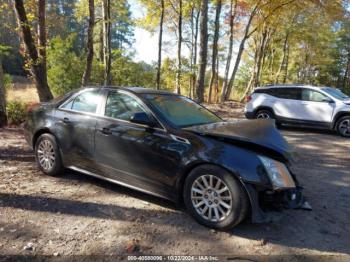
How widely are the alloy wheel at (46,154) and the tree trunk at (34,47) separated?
465 cm

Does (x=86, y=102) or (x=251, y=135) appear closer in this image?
(x=251, y=135)

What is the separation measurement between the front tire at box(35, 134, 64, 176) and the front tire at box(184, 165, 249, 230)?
2450 mm

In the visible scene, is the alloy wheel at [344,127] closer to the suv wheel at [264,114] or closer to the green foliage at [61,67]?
the suv wheel at [264,114]

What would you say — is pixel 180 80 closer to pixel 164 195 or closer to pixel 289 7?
pixel 289 7

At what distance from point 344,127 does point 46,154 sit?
9.29 meters

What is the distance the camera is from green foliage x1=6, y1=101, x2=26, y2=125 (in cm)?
1034

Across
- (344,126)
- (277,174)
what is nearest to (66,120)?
(277,174)

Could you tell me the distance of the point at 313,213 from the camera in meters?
4.55

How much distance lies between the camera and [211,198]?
12.8 feet

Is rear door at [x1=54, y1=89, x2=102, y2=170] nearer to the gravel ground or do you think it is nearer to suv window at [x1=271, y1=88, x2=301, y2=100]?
the gravel ground

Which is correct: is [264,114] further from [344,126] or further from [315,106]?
[344,126]

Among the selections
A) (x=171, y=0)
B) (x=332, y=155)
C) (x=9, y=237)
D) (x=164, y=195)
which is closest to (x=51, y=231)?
(x=9, y=237)

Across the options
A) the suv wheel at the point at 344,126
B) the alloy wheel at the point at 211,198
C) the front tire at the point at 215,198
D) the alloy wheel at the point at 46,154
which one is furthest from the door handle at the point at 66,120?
the suv wheel at the point at 344,126

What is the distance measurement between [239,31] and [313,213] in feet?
85.4
